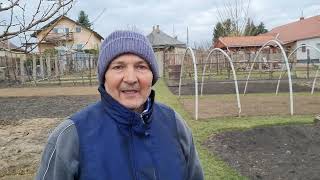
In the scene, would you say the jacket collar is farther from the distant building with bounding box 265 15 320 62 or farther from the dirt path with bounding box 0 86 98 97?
the distant building with bounding box 265 15 320 62

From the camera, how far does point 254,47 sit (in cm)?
4669

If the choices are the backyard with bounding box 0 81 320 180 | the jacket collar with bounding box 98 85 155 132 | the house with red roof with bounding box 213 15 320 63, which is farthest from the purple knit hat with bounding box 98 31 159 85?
the house with red roof with bounding box 213 15 320 63

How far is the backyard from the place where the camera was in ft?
20.1

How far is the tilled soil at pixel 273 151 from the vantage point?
5.97 meters

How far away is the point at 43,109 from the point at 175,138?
40.1 feet

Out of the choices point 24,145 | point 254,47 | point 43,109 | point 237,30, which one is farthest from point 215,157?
point 237,30

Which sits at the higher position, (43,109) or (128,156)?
(128,156)

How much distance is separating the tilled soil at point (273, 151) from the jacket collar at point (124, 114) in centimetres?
400

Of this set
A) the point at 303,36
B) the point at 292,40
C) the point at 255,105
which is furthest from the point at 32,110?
the point at 292,40

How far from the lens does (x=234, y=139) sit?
8305mm

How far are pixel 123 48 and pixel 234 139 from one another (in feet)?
21.1

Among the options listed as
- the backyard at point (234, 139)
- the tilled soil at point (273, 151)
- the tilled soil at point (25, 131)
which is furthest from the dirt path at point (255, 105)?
the tilled soil at point (25, 131)

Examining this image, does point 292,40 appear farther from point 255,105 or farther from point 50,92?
point 255,105

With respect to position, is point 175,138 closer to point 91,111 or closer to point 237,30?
point 91,111
